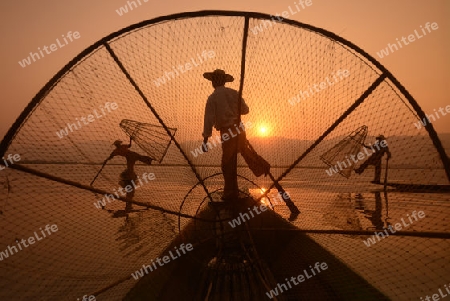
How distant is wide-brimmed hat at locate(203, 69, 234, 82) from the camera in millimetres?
3725

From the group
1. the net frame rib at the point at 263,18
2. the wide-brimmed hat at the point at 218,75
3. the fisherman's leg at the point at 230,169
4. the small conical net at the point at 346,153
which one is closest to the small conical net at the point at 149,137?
the wide-brimmed hat at the point at 218,75

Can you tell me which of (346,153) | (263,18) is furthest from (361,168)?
(263,18)

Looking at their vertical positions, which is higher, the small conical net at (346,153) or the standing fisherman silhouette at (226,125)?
the standing fisherman silhouette at (226,125)

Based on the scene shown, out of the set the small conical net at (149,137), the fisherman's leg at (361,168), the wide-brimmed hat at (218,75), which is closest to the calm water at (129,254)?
the small conical net at (149,137)

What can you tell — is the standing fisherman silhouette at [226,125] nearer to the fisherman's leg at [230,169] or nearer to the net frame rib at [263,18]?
the fisherman's leg at [230,169]

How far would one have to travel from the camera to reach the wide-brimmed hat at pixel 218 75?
147 inches

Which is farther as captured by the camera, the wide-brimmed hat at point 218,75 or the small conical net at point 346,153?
the small conical net at point 346,153

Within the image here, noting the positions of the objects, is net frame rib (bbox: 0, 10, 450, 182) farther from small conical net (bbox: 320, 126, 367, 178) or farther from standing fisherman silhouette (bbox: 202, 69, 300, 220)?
small conical net (bbox: 320, 126, 367, 178)

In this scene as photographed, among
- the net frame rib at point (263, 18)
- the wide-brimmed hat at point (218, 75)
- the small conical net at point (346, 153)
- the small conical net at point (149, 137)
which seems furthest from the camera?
the small conical net at point (346, 153)

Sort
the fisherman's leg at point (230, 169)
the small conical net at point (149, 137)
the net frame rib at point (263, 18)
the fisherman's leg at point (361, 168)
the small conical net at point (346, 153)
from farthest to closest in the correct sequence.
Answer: the fisherman's leg at point (361, 168)
the small conical net at point (346, 153)
the small conical net at point (149, 137)
the fisherman's leg at point (230, 169)
the net frame rib at point (263, 18)

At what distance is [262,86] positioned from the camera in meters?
3.63

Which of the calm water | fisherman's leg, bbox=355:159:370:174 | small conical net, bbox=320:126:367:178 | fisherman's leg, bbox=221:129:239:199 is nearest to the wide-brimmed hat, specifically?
fisherman's leg, bbox=221:129:239:199

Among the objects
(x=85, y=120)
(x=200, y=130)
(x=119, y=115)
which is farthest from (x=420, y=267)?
(x=85, y=120)

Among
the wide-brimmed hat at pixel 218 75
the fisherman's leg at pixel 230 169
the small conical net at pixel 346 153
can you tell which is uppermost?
the wide-brimmed hat at pixel 218 75
